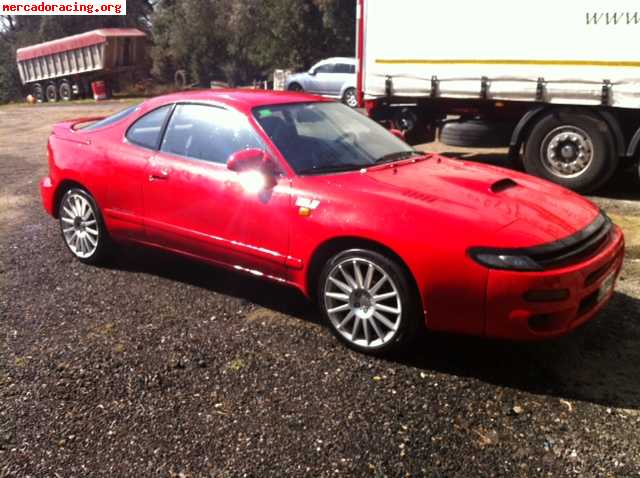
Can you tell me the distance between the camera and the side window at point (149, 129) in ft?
15.2

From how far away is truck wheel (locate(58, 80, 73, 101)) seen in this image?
3030cm

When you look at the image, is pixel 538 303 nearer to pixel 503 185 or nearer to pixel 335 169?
pixel 503 185

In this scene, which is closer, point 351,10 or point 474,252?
point 474,252

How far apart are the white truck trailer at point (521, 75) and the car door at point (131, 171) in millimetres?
4908

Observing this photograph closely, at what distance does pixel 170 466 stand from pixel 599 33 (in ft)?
22.5

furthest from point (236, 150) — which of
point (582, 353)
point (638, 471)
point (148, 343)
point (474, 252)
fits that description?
point (638, 471)

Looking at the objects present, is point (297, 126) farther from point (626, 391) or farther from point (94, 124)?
point (626, 391)

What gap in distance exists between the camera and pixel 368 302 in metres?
3.55

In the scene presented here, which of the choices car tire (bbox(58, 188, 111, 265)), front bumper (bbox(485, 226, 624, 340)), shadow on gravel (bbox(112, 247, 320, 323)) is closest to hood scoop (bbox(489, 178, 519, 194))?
front bumper (bbox(485, 226, 624, 340))

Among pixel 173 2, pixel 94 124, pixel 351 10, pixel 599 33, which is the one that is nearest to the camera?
pixel 94 124

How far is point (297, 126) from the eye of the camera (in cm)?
430

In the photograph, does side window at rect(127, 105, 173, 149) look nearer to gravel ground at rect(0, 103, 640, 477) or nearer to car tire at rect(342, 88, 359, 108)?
gravel ground at rect(0, 103, 640, 477)

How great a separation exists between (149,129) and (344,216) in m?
2.01

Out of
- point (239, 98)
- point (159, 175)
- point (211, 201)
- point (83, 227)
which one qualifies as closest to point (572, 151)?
point (239, 98)
